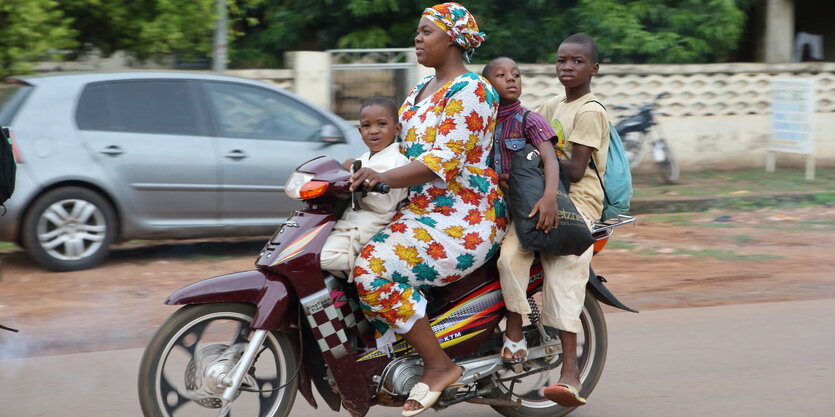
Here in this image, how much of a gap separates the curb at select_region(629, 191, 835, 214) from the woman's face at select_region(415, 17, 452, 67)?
295 inches

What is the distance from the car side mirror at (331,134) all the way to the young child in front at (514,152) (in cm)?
427

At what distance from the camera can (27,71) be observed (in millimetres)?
9867

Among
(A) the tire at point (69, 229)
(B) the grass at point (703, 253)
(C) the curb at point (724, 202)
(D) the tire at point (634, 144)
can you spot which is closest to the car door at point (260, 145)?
(A) the tire at point (69, 229)

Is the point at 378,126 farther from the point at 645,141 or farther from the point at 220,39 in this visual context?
the point at 645,141

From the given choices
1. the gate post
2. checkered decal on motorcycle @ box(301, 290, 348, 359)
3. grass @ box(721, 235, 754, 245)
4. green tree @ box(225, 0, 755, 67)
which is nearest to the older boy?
checkered decal on motorcycle @ box(301, 290, 348, 359)

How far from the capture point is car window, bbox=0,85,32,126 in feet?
24.5

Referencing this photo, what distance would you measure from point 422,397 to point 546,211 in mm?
883

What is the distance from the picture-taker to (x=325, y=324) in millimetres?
3789

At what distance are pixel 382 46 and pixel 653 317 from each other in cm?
797

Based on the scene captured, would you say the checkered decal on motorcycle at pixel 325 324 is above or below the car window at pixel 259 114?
below

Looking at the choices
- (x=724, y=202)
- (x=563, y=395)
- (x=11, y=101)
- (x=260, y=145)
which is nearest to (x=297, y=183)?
(x=563, y=395)

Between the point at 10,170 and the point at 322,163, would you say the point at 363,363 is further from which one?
the point at 10,170

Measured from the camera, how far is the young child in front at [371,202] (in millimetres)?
3781

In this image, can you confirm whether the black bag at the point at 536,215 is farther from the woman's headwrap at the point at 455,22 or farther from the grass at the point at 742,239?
the grass at the point at 742,239
